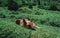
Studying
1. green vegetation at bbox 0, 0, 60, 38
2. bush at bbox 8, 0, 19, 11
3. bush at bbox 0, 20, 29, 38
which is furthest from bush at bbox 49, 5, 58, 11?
bush at bbox 0, 20, 29, 38

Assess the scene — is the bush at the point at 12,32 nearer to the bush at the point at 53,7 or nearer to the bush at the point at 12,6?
the bush at the point at 12,6

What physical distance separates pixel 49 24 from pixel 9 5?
380cm

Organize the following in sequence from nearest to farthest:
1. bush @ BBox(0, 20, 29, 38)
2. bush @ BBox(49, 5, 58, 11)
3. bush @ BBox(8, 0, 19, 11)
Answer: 1. bush @ BBox(0, 20, 29, 38)
2. bush @ BBox(8, 0, 19, 11)
3. bush @ BBox(49, 5, 58, 11)

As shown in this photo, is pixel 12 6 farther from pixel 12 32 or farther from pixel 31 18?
pixel 12 32

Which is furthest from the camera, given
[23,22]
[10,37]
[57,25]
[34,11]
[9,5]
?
[9,5]

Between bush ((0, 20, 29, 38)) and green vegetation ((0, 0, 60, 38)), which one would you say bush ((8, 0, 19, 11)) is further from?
bush ((0, 20, 29, 38))

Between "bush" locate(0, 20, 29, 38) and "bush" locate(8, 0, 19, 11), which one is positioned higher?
"bush" locate(0, 20, 29, 38)

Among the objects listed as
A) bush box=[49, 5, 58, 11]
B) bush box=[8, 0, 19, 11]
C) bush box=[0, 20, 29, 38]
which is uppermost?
bush box=[0, 20, 29, 38]

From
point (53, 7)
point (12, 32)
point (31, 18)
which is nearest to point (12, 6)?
point (53, 7)

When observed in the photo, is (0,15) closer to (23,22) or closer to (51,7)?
(23,22)

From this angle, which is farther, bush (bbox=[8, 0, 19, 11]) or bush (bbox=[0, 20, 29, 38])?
bush (bbox=[8, 0, 19, 11])

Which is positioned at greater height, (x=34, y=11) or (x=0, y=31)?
(x=0, y=31)

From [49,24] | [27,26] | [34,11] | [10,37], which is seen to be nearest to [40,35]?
[10,37]

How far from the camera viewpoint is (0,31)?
6.00 m
